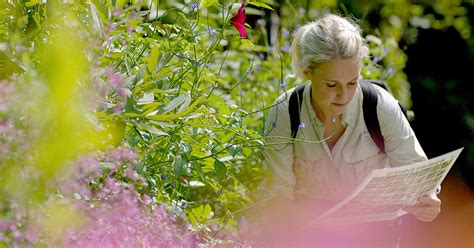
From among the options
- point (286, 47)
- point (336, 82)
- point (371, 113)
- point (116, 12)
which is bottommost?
point (286, 47)

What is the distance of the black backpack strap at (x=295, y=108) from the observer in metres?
3.32

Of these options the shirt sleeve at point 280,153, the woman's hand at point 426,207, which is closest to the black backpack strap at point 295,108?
the shirt sleeve at point 280,153

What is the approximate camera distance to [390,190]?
3146mm

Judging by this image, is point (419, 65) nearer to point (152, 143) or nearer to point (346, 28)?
point (346, 28)

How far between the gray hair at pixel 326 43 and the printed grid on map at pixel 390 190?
41 centimetres

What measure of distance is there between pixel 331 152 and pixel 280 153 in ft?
0.61

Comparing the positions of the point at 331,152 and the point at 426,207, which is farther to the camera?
→ the point at 331,152

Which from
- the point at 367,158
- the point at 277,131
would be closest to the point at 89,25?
the point at 277,131

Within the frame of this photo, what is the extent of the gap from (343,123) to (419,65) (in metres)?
3.34

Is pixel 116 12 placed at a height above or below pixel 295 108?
above

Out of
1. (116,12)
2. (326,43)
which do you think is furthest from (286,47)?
(116,12)

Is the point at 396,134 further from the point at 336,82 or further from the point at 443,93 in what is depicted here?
the point at 443,93

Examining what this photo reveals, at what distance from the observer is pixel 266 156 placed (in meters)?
3.41

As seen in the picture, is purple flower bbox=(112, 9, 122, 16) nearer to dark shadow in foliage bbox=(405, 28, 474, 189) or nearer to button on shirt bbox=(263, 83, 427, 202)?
button on shirt bbox=(263, 83, 427, 202)
